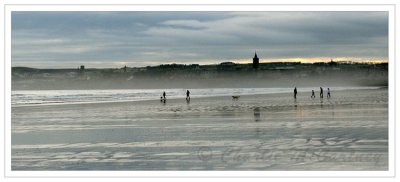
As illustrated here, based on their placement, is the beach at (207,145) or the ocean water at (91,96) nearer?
the beach at (207,145)

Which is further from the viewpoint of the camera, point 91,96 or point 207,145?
point 91,96

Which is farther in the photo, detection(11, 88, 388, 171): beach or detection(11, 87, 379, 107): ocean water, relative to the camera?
detection(11, 87, 379, 107): ocean water

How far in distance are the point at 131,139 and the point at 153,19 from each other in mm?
4477

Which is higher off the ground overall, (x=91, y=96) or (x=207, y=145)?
(x=91, y=96)

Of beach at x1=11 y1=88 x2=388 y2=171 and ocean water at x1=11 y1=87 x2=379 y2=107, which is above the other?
ocean water at x1=11 y1=87 x2=379 y2=107

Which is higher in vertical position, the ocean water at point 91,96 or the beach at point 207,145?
the ocean water at point 91,96
